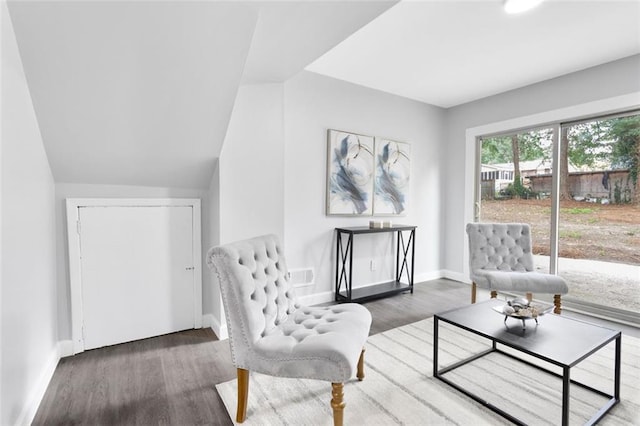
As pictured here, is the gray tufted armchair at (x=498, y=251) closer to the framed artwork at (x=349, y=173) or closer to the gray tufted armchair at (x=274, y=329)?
the framed artwork at (x=349, y=173)

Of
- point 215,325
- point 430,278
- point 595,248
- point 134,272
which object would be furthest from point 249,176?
point 595,248

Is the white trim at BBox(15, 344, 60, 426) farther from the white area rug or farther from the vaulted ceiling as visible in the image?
the vaulted ceiling

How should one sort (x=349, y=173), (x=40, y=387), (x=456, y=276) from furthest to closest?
(x=456, y=276)
(x=349, y=173)
(x=40, y=387)

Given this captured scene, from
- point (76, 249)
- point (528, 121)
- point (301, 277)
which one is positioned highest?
point (528, 121)

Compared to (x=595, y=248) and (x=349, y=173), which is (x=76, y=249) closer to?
(x=349, y=173)

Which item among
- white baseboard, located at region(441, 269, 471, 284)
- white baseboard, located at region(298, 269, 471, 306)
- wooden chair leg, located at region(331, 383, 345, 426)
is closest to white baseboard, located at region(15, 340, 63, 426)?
wooden chair leg, located at region(331, 383, 345, 426)

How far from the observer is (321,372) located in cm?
140

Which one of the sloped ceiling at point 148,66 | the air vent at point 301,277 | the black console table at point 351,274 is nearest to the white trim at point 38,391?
the sloped ceiling at point 148,66

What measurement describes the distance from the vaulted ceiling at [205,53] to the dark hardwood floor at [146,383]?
1.29 m

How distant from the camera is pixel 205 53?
71.7 inches

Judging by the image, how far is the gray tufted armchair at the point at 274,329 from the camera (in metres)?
1.40

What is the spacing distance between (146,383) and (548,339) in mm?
2358

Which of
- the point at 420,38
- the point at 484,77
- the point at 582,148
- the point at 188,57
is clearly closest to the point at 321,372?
the point at 188,57

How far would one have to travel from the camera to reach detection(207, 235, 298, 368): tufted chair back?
1.54 meters
